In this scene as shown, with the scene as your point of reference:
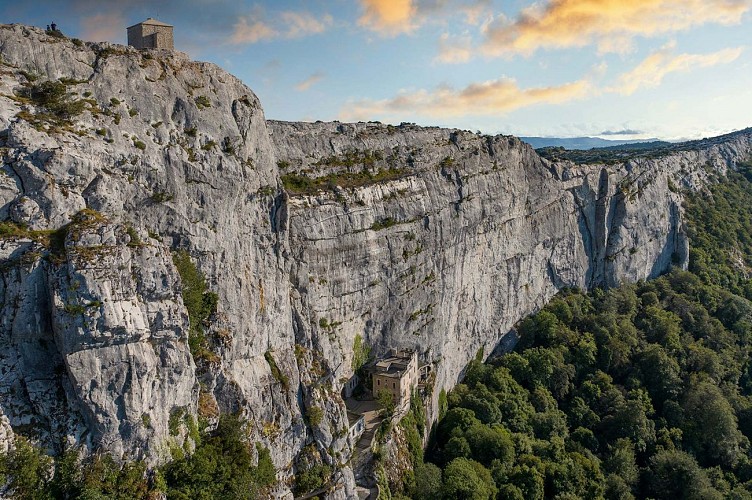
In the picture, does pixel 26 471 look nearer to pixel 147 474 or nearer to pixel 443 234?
pixel 147 474

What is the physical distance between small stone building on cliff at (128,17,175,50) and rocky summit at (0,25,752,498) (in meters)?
2.25

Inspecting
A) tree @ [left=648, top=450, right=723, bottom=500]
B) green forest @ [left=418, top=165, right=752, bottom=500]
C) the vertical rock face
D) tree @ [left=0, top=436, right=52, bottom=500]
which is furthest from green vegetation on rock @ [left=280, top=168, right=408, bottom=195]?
tree @ [left=648, top=450, right=723, bottom=500]

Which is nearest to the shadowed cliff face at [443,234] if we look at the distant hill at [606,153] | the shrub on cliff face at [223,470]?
the shrub on cliff face at [223,470]

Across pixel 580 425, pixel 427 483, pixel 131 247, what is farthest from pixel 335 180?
pixel 580 425

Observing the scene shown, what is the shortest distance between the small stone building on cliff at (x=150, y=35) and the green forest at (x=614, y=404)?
3430cm

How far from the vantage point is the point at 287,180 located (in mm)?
44000

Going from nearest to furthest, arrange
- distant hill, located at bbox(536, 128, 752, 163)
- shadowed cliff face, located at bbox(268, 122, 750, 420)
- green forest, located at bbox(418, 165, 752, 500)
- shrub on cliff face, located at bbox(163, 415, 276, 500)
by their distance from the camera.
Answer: shrub on cliff face, located at bbox(163, 415, 276, 500), shadowed cliff face, located at bbox(268, 122, 750, 420), green forest, located at bbox(418, 165, 752, 500), distant hill, located at bbox(536, 128, 752, 163)

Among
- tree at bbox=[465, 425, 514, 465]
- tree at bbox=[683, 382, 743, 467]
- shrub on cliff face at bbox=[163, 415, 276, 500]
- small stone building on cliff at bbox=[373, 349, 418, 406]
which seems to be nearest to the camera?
shrub on cliff face at bbox=[163, 415, 276, 500]

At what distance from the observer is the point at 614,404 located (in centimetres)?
5853

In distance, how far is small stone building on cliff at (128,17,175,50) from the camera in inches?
1342

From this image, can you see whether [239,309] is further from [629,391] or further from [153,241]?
[629,391]

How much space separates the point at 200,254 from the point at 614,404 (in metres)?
46.2

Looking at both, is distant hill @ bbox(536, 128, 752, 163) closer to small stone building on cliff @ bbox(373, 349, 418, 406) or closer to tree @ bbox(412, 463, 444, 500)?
small stone building on cliff @ bbox(373, 349, 418, 406)

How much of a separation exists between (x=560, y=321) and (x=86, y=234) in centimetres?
5759
